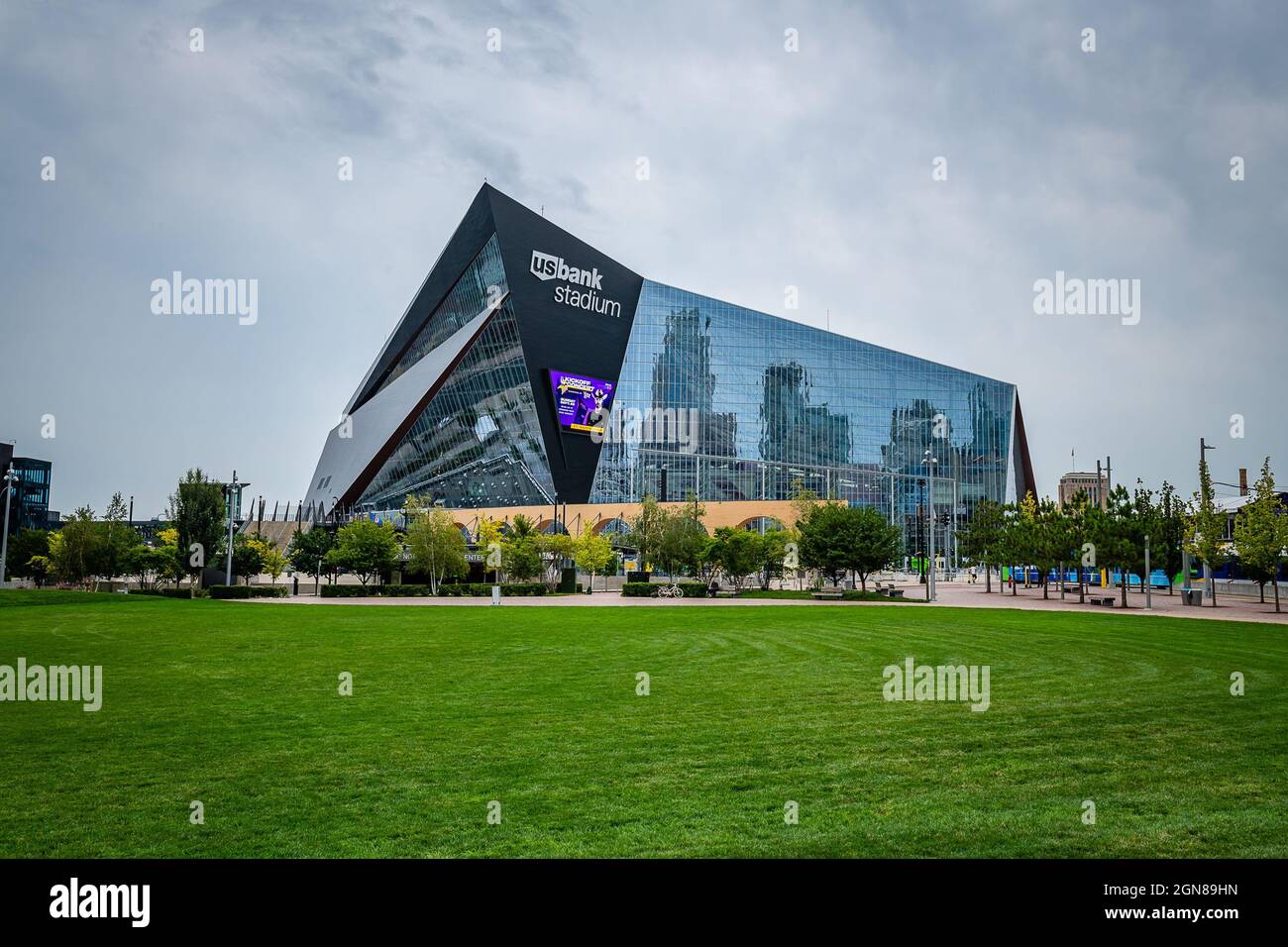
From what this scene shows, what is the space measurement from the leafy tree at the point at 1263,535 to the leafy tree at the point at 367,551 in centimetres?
4627

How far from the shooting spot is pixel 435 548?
52.2 metres

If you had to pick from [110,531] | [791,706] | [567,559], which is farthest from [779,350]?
[791,706]

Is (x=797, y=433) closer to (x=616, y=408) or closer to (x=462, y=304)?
(x=616, y=408)

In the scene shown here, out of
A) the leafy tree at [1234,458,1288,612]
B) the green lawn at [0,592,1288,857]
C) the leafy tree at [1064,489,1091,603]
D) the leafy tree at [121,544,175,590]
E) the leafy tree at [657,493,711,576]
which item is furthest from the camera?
the leafy tree at [121,544,175,590]

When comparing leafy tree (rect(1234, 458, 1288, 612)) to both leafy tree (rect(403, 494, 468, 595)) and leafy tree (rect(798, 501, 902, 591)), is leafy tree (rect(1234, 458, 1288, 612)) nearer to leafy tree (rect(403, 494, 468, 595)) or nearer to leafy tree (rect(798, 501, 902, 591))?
leafy tree (rect(798, 501, 902, 591))

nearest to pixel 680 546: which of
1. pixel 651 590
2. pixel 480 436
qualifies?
pixel 651 590

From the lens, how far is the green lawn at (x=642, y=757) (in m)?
6.61

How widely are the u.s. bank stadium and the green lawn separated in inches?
2146

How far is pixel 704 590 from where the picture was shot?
51250mm

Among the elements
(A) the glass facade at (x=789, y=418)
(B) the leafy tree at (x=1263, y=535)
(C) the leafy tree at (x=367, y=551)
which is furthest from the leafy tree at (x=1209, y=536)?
(A) the glass facade at (x=789, y=418)

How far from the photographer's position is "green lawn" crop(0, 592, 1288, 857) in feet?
21.7

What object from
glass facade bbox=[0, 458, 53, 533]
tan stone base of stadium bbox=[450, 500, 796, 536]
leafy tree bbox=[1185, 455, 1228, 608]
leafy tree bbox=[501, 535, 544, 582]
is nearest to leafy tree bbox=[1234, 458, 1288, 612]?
leafy tree bbox=[1185, 455, 1228, 608]

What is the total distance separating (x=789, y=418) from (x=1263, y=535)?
222ft
